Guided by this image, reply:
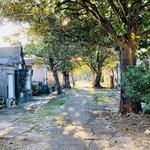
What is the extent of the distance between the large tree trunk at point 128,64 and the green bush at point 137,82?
47.8 inches

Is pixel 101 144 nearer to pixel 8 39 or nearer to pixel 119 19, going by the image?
pixel 119 19

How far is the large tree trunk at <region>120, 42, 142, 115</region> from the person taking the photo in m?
16.9

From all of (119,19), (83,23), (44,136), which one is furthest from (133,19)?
(44,136)

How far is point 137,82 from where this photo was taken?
571 inches

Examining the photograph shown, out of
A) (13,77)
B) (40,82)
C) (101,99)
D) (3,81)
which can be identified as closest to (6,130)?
(3,81)

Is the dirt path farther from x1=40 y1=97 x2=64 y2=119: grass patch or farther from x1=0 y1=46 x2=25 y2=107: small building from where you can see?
x1=0 y1=46 x2=25 y2=107: small building

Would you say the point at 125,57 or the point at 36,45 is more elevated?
the point at 36,45

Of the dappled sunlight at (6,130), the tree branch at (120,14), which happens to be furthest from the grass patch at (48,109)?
the tree branch at (120,14)

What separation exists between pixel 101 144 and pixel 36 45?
2646 centimetres

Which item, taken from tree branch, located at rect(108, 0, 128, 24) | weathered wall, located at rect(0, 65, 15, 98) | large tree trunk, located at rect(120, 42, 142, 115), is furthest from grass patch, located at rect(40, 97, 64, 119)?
tree branch, located at rect(108, 0, 128, 24)

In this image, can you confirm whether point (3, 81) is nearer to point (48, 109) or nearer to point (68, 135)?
point (48, 109)

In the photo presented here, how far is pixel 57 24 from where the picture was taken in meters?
19.7

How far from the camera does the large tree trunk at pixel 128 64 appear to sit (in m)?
16.9

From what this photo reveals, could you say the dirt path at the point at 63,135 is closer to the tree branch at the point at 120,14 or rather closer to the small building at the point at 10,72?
the tree branch at the point at 120,14
